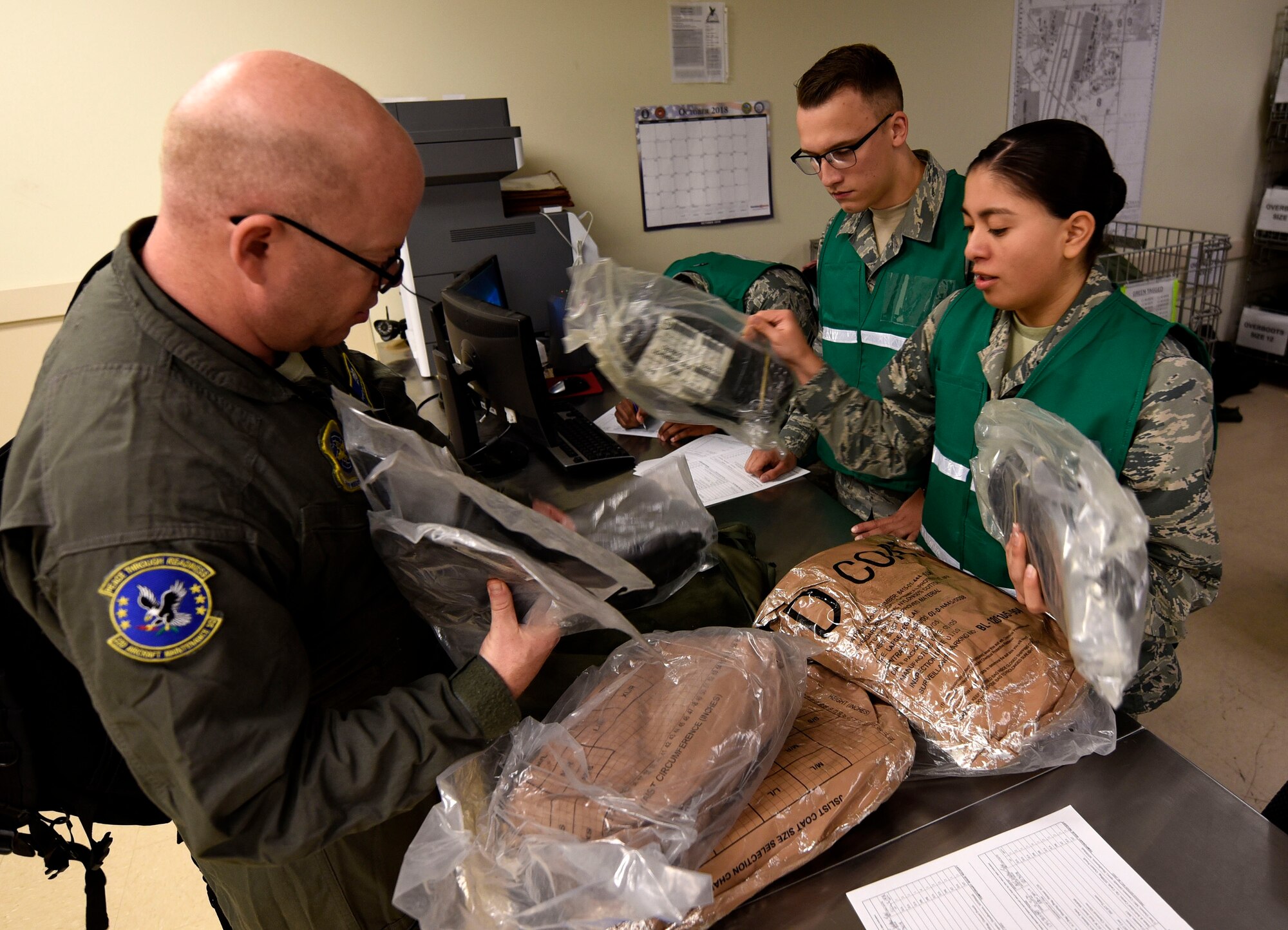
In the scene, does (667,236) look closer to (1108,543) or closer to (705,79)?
(705,79)

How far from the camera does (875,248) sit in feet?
5.90

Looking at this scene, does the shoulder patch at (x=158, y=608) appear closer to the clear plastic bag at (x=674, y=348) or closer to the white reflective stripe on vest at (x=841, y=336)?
the clear plastic bag at (x=674, y=348)

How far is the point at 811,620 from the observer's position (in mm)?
959

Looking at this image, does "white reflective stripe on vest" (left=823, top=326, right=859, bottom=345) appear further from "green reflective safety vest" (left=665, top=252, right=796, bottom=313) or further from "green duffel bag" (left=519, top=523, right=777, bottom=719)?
"green duffel bag" (left=519, top=523, right=777, bottom=719)

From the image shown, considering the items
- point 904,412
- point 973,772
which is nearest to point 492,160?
point 904,412

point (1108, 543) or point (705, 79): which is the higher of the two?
point (705, 79)

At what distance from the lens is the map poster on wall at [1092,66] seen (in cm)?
341

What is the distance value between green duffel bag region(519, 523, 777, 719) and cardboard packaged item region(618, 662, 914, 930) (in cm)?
29

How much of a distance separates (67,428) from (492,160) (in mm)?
1824

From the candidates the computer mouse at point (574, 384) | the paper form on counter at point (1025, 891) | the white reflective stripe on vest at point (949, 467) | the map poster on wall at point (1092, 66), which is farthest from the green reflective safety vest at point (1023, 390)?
the map poster on wall at point (1092, 66)

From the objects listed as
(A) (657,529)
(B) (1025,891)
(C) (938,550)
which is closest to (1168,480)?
(C) (938,550)

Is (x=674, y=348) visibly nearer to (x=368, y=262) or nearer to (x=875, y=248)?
(x=368, y=262)

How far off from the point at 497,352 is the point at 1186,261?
3942 millimetres

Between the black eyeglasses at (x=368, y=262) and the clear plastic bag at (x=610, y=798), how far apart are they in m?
0.53
